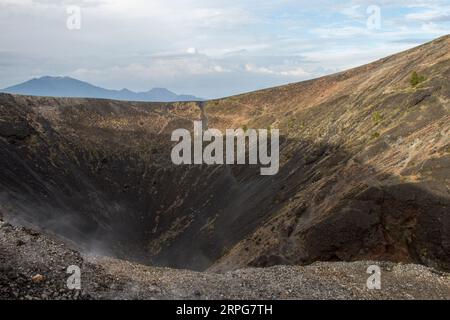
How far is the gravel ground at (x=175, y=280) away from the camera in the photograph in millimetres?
14500

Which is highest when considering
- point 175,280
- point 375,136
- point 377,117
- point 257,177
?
point 377,117

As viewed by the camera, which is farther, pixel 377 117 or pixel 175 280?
pixel 377 117

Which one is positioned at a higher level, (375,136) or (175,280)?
(375,136)

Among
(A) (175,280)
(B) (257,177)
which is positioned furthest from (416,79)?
(A) (175,280)

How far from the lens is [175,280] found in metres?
17.1

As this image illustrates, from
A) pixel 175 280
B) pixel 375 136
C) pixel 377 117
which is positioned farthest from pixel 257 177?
pixel 175 280

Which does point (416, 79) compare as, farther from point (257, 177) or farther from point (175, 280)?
point (175, 280)

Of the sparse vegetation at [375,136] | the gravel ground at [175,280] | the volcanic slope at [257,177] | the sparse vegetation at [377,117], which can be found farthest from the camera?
the sparse vegetation at [377,117]

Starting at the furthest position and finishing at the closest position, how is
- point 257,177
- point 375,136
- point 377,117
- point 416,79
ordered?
point 257,177
point 416,79
point 377,117
point 375,136

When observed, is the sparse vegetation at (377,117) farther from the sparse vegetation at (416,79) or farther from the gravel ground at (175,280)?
the gravel ground at (175,280)

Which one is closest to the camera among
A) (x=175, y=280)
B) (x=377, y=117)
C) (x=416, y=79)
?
(x=175, y=280)

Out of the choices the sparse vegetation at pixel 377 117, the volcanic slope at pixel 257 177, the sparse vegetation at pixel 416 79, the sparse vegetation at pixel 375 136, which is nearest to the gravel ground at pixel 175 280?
the volcanic slope at pixel 257 177

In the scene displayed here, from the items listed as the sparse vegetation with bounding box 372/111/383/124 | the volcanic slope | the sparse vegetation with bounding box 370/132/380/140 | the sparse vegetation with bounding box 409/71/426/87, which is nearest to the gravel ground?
the volcanic slope
